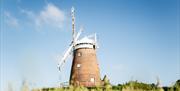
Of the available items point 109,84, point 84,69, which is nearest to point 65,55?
point 84,69

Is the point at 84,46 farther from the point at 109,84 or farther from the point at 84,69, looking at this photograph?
the point at 109,84

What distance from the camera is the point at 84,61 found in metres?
44.5

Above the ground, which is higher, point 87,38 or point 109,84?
point 87,38

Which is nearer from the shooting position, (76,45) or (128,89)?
(128,89)

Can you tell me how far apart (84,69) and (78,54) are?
238 centimetres

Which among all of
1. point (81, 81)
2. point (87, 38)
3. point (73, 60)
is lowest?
point (81, 81)

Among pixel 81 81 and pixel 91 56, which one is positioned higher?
pixel 91 56

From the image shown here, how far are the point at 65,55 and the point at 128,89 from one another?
39.1 meters

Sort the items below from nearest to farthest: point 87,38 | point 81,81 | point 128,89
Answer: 1. point 128,89
2. point 81,81
3. point 87,38

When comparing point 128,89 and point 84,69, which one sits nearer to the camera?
point 128,89

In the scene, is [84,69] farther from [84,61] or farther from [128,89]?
[128,89]

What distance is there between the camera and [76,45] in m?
46.8

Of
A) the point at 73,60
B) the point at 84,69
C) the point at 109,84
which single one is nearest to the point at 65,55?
the point at 73,60

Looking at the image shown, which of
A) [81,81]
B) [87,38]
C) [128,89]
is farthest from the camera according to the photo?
[87,38]
